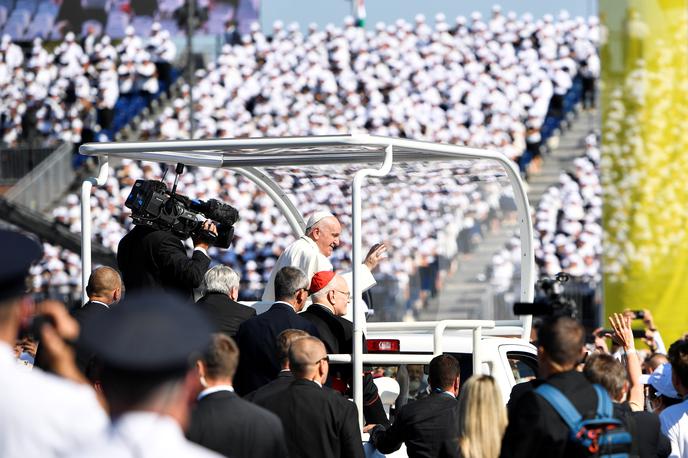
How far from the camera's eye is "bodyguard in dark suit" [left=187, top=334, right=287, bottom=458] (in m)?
4.39

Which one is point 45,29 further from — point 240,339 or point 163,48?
point 240,339

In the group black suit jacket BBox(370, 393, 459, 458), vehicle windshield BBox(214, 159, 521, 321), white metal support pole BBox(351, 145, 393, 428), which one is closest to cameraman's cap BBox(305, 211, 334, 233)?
white metal support pole BBox(351, 145, 393, 428)

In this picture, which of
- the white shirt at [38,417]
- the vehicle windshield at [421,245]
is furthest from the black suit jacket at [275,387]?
the vehicle windshield at [421,245]

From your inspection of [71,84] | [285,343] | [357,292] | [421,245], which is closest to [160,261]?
[357,292]

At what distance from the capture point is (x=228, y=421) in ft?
14.6

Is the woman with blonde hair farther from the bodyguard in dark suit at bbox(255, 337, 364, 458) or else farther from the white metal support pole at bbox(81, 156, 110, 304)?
the white metal support pole at bbox(81, 156, 110, 304)

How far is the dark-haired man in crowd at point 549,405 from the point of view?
13.4ft

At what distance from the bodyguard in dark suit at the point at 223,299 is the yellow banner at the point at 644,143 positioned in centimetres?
622

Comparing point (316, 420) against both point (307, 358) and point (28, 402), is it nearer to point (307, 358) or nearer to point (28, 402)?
point (307, 358)

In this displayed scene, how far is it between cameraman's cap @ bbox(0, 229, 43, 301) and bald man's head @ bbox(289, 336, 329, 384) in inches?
92.5

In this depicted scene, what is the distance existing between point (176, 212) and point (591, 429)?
3.67 metres

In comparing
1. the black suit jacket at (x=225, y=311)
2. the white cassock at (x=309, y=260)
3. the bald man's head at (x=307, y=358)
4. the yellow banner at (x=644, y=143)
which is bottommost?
the bald man's head at (x=307, y=358)

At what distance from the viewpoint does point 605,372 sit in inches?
203

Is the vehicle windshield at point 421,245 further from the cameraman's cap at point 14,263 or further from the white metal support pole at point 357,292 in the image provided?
the cameraman's cap at point 14,263
